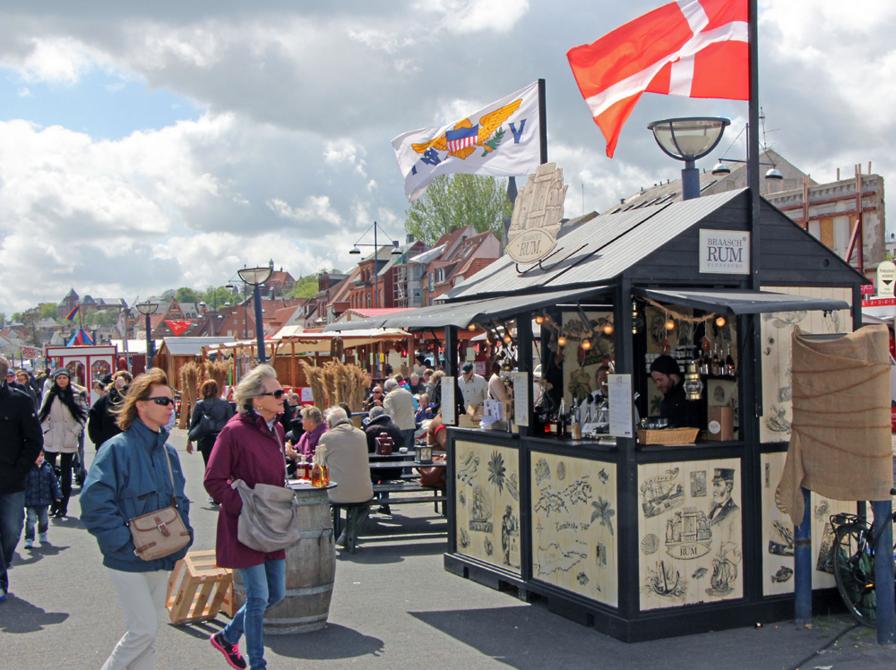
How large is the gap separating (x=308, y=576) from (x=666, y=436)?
9.24ft

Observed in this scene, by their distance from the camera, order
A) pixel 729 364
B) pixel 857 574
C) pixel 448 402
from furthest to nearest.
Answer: pixel 448 402
pixel 729 364
pixel 857 574

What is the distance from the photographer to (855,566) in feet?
24.1

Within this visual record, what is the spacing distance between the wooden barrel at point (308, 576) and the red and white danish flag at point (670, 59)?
3.92m

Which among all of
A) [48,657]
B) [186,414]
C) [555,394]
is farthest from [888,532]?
[186,414]

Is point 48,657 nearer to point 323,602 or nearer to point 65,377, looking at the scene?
point 323,602

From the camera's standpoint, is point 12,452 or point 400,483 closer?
point 12,452

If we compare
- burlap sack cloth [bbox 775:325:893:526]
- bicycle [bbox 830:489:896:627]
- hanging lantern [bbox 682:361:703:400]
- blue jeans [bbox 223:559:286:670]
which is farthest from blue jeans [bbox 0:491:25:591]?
bicycle [bbox 830:489:896:627]

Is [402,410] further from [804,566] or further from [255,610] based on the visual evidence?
[255,610]

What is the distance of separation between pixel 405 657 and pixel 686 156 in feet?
15.0

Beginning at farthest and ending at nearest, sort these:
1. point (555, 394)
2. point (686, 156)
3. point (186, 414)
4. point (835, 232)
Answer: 1. point (835, 232)
2. point (186, 414)
3. point (555, 394)
4. point (686, 156)

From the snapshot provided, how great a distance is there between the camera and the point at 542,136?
10281 millimetres

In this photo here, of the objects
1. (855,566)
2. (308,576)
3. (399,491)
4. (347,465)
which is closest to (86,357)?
(399,491)

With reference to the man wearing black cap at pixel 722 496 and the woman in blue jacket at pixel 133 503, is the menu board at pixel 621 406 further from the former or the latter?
the woman in blue jacket at pixel 133 503

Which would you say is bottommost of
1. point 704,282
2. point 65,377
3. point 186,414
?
point 186,414
